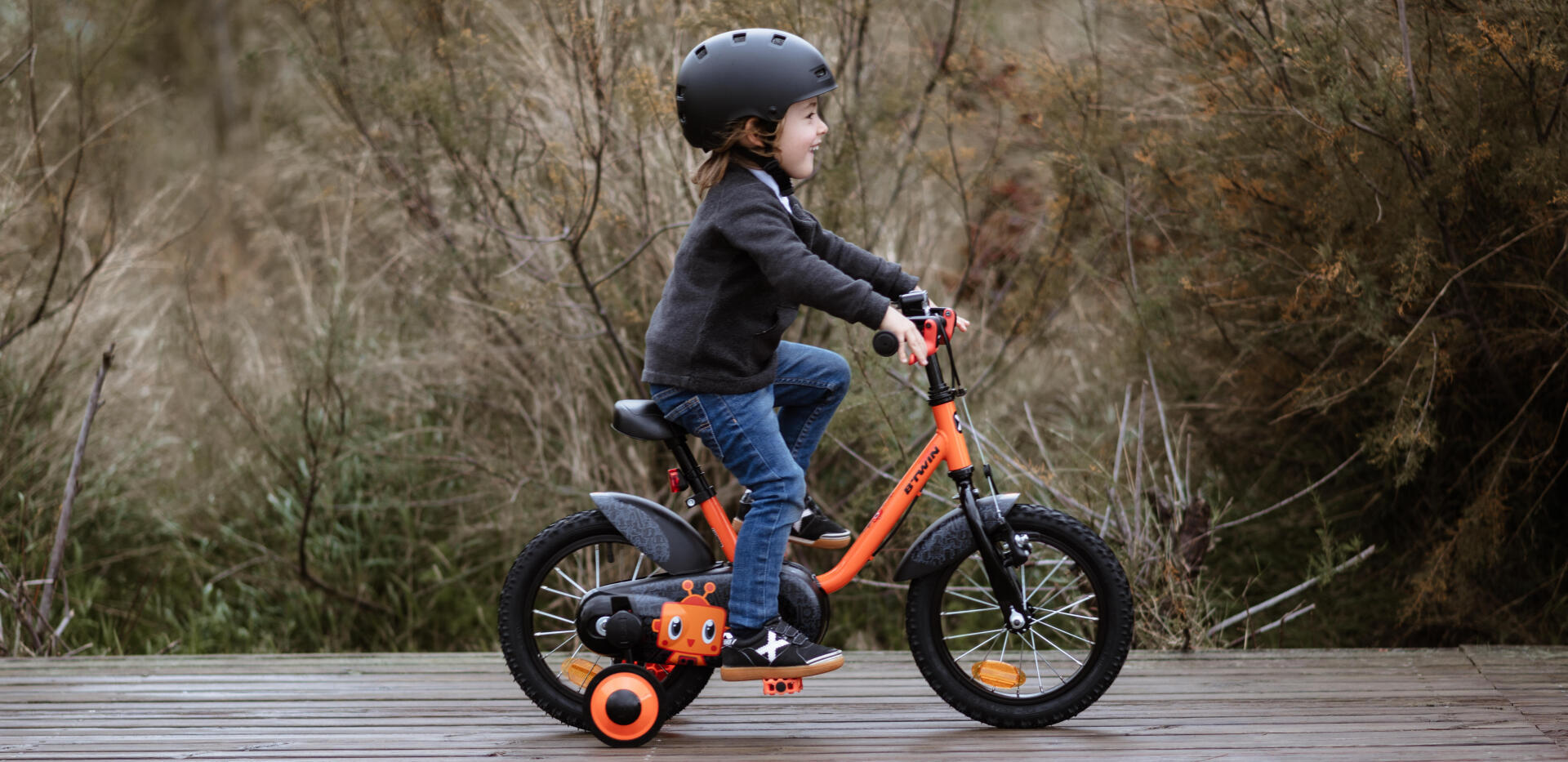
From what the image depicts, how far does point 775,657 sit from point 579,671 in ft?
1.69

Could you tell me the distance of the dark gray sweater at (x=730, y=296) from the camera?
2857 millimetres

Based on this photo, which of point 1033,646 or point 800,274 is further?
point 1033,646

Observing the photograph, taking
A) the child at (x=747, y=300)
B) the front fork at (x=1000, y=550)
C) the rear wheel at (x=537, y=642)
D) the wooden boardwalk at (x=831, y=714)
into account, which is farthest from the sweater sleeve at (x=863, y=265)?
the wooden boardwalk at (x=831, y=714)

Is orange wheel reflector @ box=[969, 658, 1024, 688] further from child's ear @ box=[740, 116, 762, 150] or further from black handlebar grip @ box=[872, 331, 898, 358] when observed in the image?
child's ear @ box=[740, 116, 762, 150]

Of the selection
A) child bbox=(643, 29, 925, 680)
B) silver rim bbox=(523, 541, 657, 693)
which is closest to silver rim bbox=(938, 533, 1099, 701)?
child bbox=(643, 29, 925, 680)

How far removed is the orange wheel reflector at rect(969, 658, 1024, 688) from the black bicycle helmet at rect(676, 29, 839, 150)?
1310mm

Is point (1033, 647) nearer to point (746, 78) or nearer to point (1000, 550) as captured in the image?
point (1000, 550)

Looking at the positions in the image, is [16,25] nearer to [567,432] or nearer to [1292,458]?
[567,432]

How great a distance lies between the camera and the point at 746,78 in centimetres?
288

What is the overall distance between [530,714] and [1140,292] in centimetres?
270

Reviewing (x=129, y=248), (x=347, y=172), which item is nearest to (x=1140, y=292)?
(x=347, y=172)

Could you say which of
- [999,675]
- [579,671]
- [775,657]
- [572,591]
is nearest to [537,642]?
[579,671]

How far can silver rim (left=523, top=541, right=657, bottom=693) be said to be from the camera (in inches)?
126

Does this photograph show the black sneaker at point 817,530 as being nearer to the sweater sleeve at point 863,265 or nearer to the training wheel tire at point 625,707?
the training wheel tire at point 625,707
